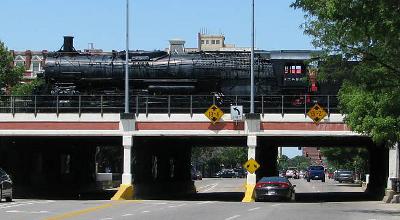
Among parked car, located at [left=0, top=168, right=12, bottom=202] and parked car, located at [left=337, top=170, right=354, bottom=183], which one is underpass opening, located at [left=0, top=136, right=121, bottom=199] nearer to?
parked car, located at [left=0, top=168, right=12, bottom=202]

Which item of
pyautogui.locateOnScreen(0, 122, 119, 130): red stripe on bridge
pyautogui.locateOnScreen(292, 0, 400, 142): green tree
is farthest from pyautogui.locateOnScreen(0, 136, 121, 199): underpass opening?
pyautogui.locateOnScreen(292, 0, 400, 142): green tree

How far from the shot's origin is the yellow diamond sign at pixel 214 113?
3906 centimetres

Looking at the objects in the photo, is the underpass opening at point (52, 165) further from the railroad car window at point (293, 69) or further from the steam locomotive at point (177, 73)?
the railroad car window at point (293, 69)

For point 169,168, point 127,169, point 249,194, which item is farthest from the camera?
point 169,168

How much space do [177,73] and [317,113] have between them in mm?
7514

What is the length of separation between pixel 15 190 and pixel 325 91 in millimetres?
19189

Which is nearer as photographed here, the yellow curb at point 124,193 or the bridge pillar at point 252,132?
the yellow curb at point 124,193

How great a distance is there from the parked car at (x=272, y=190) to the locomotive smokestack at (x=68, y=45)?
12.4 metres

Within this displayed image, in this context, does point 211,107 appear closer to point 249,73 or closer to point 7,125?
point 249,73

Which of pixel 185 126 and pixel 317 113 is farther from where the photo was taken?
pixel 185 126

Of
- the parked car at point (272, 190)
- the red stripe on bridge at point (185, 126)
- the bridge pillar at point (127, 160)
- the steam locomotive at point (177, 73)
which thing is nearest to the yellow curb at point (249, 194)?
the parked car at point (272, 190)

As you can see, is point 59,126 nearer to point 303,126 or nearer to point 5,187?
point 5,187

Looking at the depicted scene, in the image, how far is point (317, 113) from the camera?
127 ft

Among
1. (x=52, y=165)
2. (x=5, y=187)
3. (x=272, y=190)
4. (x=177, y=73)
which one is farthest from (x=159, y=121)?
(x=52, y=165)
